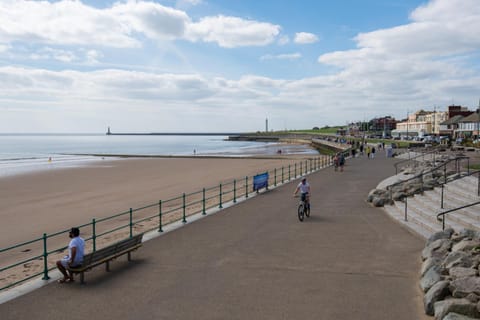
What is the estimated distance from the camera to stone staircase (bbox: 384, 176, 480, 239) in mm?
11839

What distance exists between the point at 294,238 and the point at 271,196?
8.14 m

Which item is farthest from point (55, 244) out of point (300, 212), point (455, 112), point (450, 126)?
point (455, 112)

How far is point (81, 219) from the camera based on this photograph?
19344 mm

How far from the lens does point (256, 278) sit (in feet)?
28.7

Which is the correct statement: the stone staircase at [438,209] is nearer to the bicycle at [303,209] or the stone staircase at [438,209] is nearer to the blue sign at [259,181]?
the bicycle at [303,209]

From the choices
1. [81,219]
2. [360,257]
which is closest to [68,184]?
[81,219]

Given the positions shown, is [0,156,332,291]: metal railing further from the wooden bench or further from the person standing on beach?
the wooden bench

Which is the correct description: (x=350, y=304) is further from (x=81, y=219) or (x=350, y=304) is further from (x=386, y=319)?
(x=81, y=219)

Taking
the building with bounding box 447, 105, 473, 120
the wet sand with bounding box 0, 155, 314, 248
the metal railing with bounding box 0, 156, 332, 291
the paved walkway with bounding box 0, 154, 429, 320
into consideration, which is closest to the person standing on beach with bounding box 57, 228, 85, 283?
the paved walkway with bounding box 0, 154, 429, 320

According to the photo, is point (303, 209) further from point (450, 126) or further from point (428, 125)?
point (428, 125)

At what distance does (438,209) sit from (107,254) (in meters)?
10.8

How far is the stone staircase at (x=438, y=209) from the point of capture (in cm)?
1184

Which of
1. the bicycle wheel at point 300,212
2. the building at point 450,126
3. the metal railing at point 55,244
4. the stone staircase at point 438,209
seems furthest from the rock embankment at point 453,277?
the building at point 450,126

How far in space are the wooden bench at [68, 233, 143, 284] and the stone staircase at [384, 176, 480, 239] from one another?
322 inches
